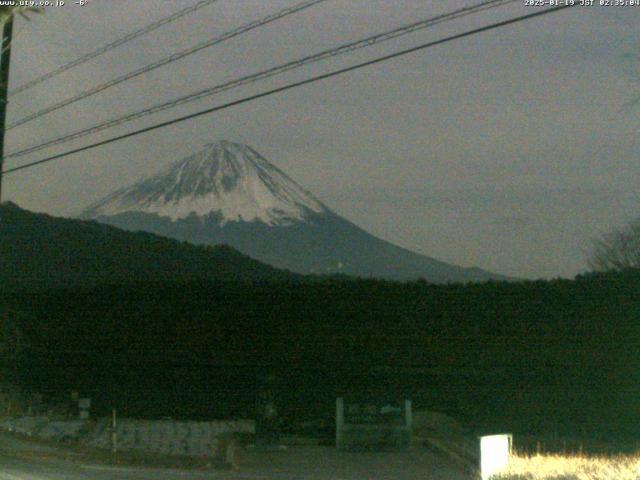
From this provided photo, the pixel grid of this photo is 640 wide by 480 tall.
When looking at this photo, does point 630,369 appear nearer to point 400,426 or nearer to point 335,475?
point 400,426

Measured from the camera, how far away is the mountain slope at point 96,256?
33.3m

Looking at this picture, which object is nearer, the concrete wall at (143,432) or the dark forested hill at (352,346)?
the concrete wall at (143,432)

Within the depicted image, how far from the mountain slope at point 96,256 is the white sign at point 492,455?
2137 centimetres

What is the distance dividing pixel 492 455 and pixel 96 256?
1032 inches

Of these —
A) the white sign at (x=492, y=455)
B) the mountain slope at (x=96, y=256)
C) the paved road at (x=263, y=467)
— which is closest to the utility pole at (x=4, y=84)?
the paved road at (x=263, y=467)

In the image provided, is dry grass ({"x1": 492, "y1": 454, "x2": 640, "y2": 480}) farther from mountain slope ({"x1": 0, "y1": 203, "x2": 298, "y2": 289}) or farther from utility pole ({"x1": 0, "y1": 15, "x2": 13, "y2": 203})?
mountain slope ({"x1": 0, "y1": 203, "x2": 298, "y2": 289})

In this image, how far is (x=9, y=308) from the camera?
84.0 ft

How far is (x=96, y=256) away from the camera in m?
35.0

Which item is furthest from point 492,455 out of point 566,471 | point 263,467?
point 263,467

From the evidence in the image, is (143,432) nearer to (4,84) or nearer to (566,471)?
(4,84)

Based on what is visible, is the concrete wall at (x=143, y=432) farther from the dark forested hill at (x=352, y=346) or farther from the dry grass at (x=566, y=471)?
the dry grass at (x=566, y=471)

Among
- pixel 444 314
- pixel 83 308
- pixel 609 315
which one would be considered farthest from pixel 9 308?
pixel 609 315

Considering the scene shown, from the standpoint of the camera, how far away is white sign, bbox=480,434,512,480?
11039mm

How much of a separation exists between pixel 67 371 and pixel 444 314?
11.5 meters
